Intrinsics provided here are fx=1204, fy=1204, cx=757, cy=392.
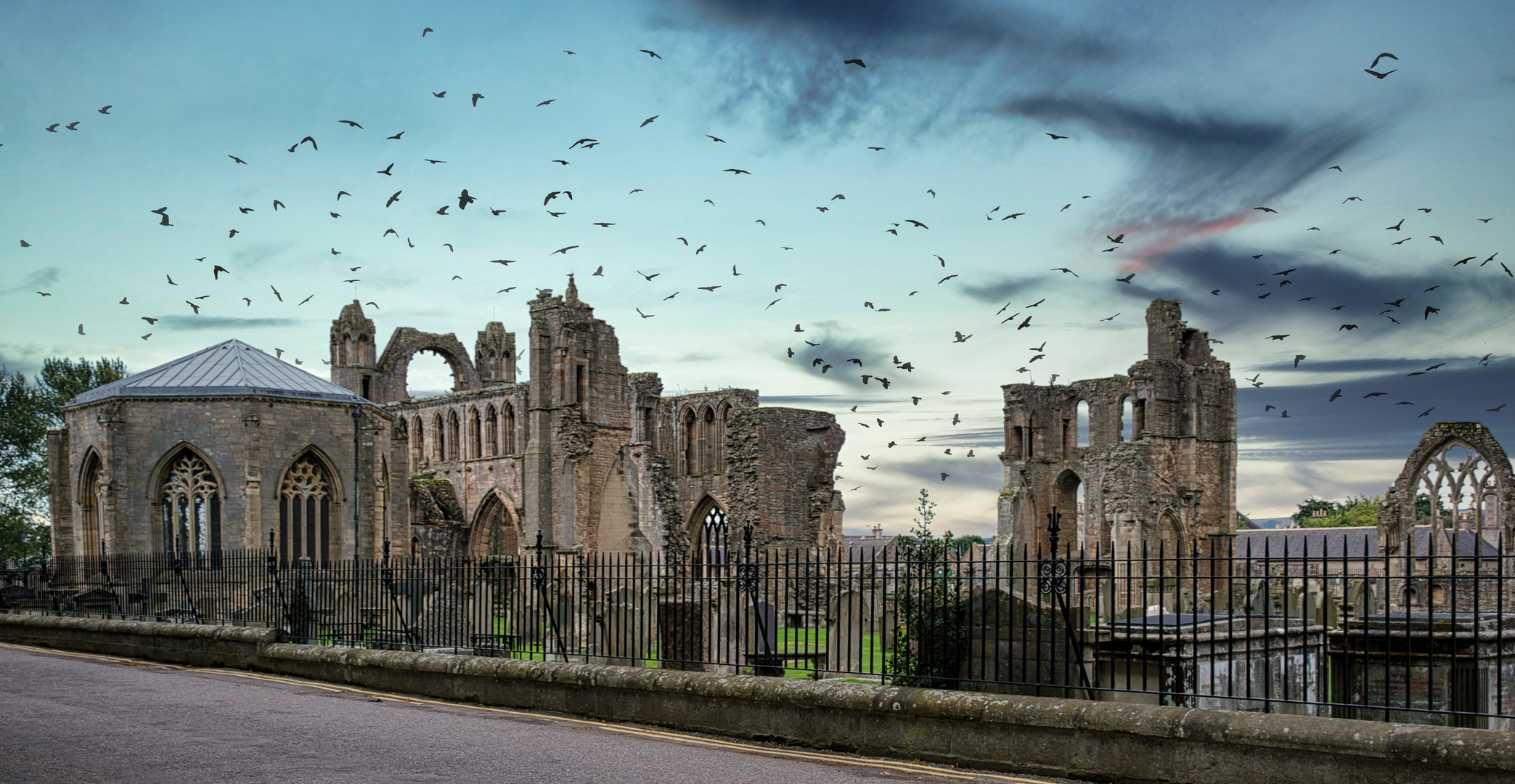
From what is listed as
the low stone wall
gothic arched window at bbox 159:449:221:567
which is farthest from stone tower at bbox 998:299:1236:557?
the low stone wall

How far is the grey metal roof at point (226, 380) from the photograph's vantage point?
31000 mm

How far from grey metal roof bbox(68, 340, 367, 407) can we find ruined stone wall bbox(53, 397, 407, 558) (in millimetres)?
226

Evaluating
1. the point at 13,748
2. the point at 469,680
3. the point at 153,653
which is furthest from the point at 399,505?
the point at 13,748

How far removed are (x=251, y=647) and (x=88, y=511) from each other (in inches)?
743

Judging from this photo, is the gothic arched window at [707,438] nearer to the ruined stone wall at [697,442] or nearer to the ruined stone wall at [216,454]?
the ruined stone wall at [697,442]

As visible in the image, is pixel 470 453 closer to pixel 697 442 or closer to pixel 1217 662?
pixel 697 442

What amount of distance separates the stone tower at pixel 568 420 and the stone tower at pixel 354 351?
789 inches

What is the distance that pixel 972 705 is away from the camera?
31.7 feet

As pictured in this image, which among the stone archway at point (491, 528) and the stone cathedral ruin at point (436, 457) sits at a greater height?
the stone cathedral ruin at point (436, 457)

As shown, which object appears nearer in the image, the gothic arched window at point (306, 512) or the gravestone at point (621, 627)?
the gravestone at point (621, 627)

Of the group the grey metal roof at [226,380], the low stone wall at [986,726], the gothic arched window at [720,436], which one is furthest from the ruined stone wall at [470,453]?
the low stone wall at [986,726]

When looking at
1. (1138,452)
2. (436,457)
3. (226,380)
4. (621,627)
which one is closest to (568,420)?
(226,380)

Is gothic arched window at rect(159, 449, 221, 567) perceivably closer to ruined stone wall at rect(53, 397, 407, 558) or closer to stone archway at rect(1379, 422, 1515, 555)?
ruined stone wall at rect(53, 397, 407, 558)

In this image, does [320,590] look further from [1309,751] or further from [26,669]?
[1309,751]
